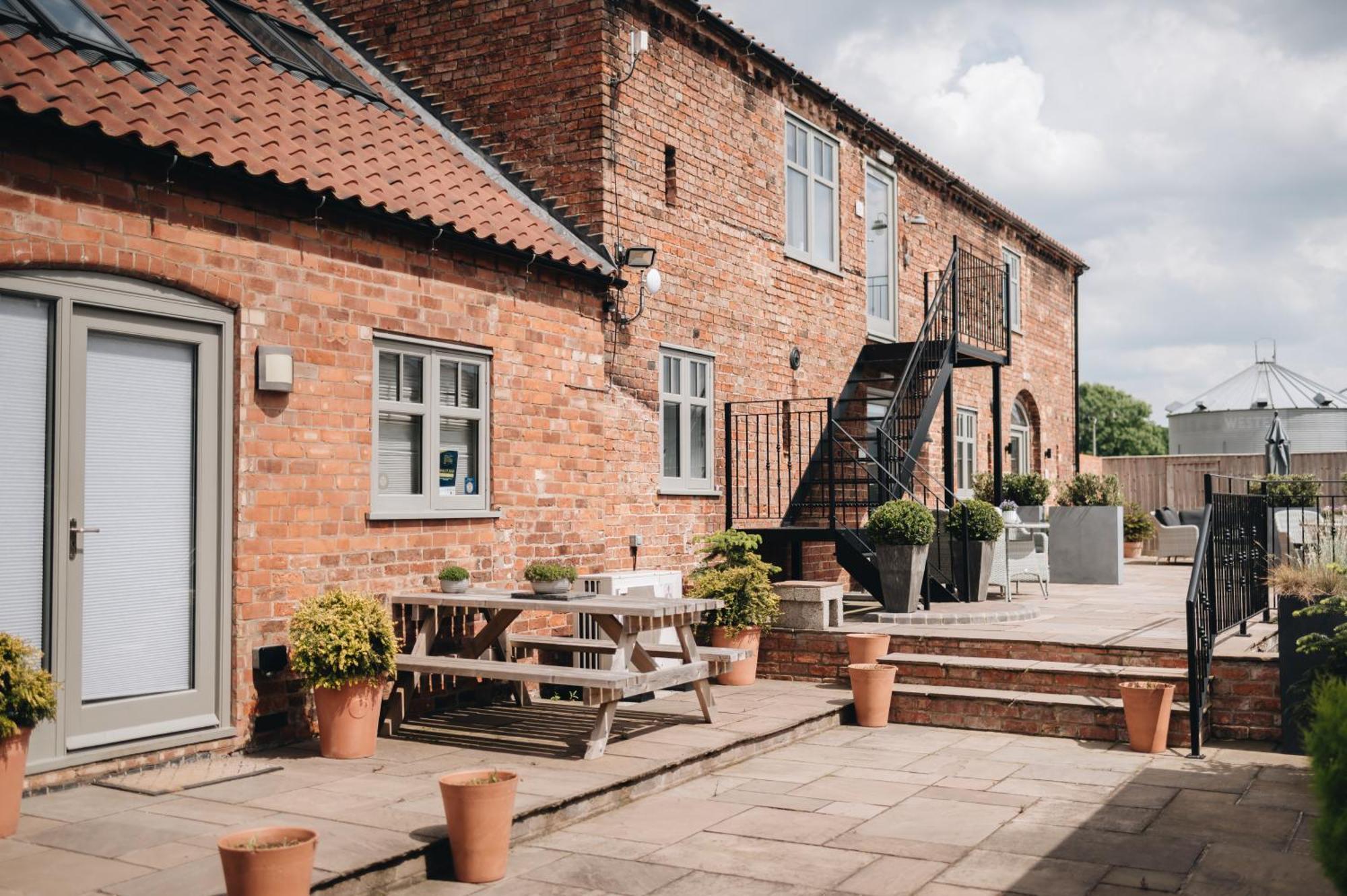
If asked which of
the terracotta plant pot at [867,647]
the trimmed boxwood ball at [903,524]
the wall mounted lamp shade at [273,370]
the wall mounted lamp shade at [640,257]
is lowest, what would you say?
the terracotta plant pot at [867,647]

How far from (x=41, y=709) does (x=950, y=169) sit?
1380 cm

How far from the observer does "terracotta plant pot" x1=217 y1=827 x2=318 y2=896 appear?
3.73 m

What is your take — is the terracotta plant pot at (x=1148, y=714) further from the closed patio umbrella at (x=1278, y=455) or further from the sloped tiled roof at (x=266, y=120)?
the closed patio umbrella at (x=1278, y=455)

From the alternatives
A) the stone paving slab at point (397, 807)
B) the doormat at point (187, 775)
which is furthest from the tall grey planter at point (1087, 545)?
the doormat at point (187, 775)

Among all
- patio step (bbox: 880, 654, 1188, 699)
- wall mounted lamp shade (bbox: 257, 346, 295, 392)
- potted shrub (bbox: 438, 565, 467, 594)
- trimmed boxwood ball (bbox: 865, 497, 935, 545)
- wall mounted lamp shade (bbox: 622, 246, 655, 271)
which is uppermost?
wall mounted lamp shade (bbox: 622, 246, 655, 271)

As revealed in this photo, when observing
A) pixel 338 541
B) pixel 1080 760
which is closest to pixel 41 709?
pixel 338 541

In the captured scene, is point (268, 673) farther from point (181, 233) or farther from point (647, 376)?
point (647, 376)

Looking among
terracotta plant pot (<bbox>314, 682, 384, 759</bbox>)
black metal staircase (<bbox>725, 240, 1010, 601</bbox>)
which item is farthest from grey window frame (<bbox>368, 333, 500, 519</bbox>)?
black metal staircase (<bbox>725, 240, 1010, 601</bbox>)

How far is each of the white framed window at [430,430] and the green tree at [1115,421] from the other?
74.2m

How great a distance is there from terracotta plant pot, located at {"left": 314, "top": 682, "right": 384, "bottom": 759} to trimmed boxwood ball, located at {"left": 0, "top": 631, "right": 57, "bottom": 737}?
1.55m

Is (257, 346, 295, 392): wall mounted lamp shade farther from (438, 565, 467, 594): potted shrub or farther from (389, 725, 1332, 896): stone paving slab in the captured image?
(389, 725, 1332, 896): stone paving slab

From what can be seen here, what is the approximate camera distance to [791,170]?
1240cm

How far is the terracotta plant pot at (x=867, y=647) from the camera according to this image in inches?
344

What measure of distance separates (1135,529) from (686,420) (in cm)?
1141
